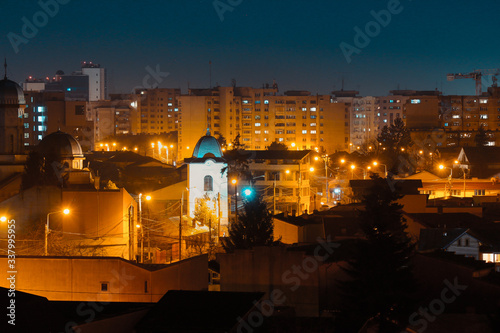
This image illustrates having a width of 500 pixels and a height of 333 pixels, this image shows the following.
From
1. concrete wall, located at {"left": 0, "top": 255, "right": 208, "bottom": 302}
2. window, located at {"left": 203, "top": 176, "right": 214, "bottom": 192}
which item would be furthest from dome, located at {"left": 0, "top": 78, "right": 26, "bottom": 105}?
concrete wall, located at {"left": 0, "top": 255, "right": 208, "bottom": 302}

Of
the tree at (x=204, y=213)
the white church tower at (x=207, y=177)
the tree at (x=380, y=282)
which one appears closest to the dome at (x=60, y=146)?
the white church tower at (x=207, y=177)

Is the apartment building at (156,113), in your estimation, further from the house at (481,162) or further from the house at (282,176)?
the house at (282,176)

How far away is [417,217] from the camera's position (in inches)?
1253

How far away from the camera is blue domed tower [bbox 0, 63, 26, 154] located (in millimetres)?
43906

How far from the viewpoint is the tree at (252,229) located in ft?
94.2

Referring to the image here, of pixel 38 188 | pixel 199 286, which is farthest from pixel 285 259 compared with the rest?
pixel 38 188

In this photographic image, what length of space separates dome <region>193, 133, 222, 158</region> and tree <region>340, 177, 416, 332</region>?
2506cm

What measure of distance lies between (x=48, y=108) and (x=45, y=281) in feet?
234

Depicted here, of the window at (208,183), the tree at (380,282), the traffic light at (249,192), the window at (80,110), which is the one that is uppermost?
the window at (80,110)

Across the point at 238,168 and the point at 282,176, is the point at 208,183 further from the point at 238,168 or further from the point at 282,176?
the point at 282,176

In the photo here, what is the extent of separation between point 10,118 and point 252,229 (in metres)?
21.2

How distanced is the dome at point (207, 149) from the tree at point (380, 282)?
25.1 meters

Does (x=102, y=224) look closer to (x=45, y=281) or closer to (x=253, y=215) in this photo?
(x=253, y=215)

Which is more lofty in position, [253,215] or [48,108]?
[48,108]
